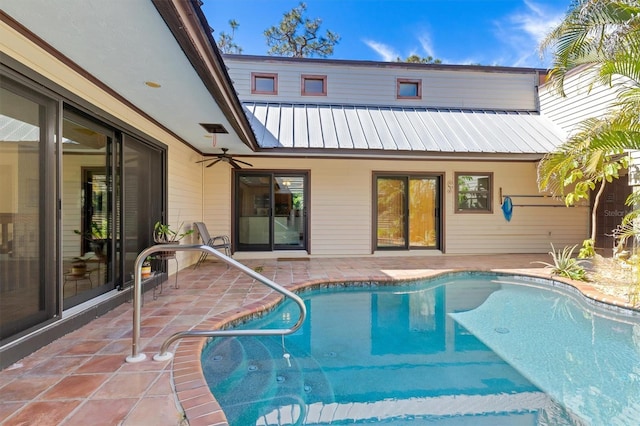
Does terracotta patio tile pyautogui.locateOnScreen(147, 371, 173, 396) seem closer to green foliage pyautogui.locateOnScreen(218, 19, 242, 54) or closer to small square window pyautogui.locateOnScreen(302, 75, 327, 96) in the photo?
small square window pyautogui.locateOnScreen(302, 75, 327, 96)

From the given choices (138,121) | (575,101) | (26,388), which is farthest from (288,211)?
(575,101)

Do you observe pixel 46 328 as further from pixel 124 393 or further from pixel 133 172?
pixel 133 172

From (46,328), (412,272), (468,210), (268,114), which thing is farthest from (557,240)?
(46,328)

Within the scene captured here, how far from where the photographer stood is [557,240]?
28.0 feet

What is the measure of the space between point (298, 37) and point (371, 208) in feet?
50.0

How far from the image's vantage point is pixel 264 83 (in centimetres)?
946

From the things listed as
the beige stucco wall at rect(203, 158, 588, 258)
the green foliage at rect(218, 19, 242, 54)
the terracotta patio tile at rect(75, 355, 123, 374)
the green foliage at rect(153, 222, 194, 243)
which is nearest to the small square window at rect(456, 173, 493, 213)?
the beige stucco wall at rect(203, 158, 588, 258)

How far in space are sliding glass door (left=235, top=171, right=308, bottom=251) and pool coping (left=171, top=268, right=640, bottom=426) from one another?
2.92m

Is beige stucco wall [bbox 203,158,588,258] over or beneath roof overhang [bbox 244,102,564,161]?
beneath

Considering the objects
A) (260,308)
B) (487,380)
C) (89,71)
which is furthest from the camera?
(260,308)

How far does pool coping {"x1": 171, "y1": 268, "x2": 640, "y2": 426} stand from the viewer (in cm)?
197

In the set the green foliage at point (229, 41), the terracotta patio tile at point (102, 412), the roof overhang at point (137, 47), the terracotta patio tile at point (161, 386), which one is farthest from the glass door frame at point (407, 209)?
the green foliage at point (229, 41)

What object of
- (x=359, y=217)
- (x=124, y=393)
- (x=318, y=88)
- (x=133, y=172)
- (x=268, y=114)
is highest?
(x=318, y=88)

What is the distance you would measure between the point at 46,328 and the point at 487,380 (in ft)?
12.5
